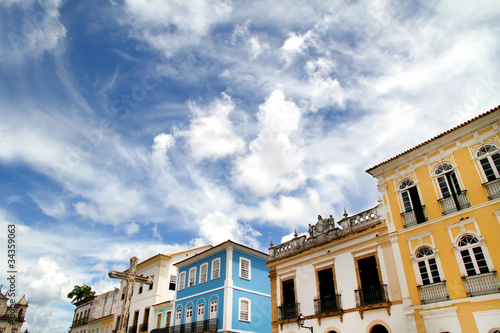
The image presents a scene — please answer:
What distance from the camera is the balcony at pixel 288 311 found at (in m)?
17.7

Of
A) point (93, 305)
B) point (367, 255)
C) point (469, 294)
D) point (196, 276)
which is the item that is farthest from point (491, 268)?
point (93, 305)

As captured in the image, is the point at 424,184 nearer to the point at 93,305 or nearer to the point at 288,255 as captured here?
the point at 288,255

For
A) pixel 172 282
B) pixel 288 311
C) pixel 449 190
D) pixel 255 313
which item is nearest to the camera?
pixel 449 190

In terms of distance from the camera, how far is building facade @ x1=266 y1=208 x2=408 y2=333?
47.5ft

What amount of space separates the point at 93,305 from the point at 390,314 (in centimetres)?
3859

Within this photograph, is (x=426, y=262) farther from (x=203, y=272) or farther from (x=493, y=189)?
(x=203, y=272)

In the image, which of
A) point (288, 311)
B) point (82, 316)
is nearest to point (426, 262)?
point (288, 311)

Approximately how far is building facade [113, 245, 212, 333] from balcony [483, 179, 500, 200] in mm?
23873

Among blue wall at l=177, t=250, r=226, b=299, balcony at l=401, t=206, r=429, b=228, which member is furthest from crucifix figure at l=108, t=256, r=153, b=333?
balcony at l=401, t=206, r=429, b=228

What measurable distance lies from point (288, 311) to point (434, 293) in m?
8.01

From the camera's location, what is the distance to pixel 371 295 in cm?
1495

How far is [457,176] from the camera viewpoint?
45.2ft

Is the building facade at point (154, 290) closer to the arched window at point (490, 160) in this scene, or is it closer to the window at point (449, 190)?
the window at point (449, 190)

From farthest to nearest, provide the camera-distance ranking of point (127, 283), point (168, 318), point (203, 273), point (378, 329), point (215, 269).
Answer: point (168, 318) → point (203, 273) → point (215, 269) → point (127, 283) → point (378, 329)
